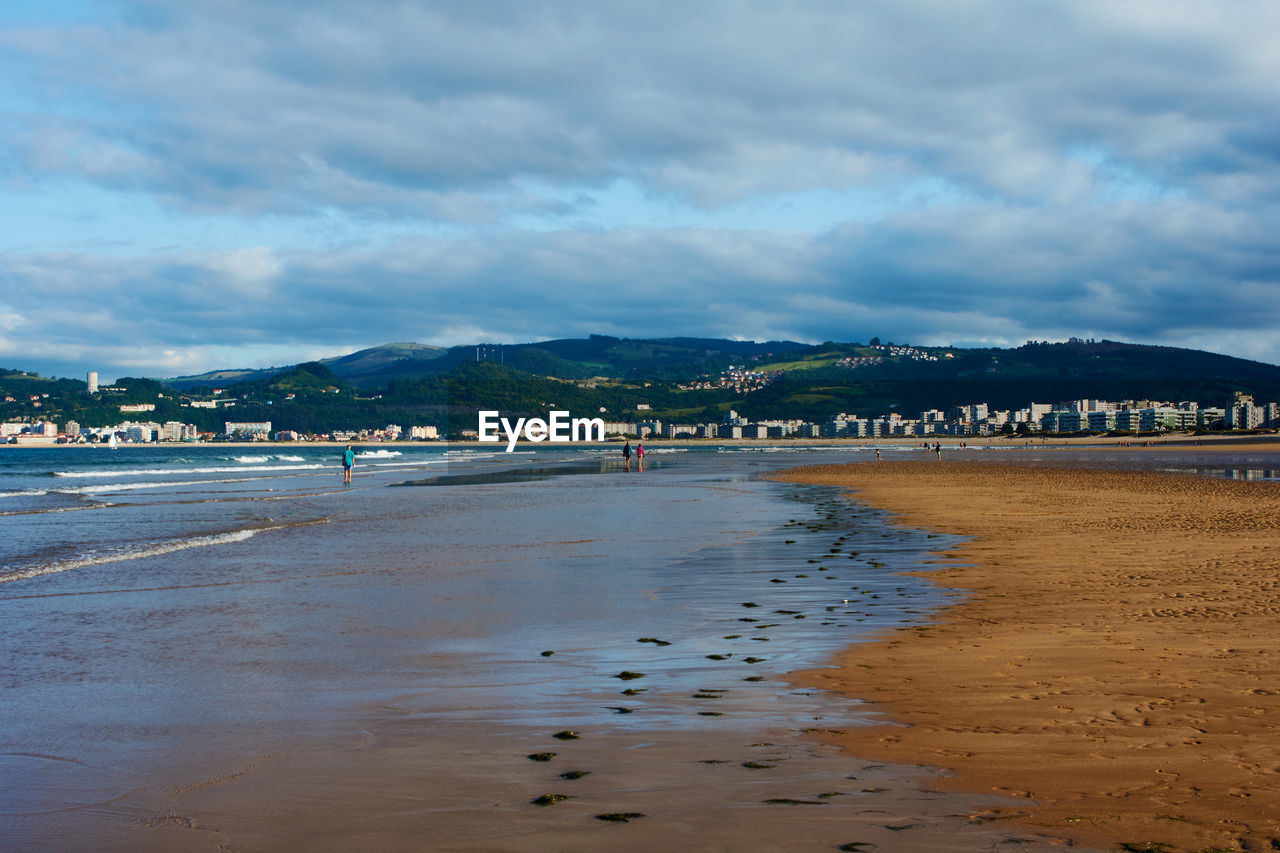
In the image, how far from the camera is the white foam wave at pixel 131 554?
1468 cm

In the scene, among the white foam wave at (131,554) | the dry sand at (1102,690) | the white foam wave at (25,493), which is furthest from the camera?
the white foam wave at (25,493)

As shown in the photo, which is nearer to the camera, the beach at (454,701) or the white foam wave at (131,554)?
the beach at (454,701)

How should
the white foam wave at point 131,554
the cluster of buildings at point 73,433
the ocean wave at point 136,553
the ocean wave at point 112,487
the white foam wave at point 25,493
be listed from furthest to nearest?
the cluster of buildings at point 73,433
the ocean wave at point 112,487
the white foam wave at point 25,493
the ocean wave at point 136,553
the white foam wave at point 131,554

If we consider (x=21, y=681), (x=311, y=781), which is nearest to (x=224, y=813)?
(x=311, y=781)

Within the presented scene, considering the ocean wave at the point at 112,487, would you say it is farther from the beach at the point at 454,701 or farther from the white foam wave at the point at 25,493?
the beach at the point at 454,701

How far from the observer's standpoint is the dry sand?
4.53 meters

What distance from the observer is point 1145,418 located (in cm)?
18300

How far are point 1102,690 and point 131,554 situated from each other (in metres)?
16.6

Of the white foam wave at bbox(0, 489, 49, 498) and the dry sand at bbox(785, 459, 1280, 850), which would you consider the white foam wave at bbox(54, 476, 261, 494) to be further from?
the dry sand at bbox(785, 459, 1280, 850)

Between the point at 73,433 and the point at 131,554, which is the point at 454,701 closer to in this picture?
the point at 131,554

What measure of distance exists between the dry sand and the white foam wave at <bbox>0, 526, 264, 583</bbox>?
43.6 ft

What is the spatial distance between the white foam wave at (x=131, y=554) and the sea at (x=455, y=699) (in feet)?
0.56

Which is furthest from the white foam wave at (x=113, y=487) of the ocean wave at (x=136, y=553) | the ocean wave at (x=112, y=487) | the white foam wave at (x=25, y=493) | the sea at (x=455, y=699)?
the sea at (x=455, y=699)

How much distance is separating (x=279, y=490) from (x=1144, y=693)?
3938 cm
